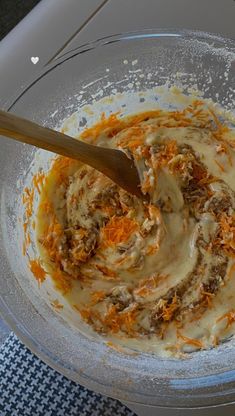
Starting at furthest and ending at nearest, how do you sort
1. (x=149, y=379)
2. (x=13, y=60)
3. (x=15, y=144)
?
1. (x=13, y=60)
2. (x=15, y=144)
3. (x=149, y=379)

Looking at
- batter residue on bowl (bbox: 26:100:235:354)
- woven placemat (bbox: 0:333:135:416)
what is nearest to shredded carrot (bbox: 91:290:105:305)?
batter residue on bowl (bbox: 26:100:235:354)

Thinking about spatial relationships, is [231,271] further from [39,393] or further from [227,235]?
[39,393]

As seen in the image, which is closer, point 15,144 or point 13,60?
point 15,144

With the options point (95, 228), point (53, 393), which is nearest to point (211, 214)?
point (95, 228)

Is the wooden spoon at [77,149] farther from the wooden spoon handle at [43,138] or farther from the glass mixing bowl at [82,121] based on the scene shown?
the glass mixing bowl at [82,121]

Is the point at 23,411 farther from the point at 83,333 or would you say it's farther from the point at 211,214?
the point at 211,214

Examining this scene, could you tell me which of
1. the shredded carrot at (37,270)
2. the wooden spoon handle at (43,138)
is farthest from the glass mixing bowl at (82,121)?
the wooden spoon handle at (43,138)
